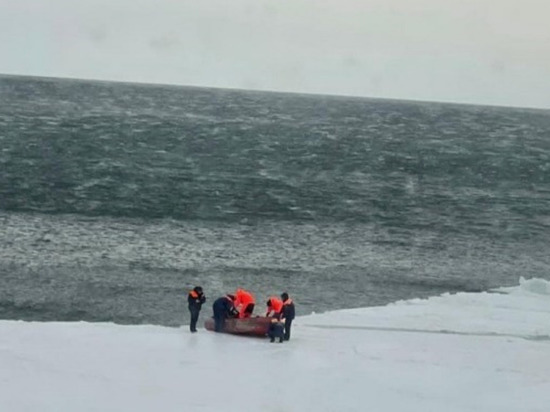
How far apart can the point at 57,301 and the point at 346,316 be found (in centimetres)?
1044

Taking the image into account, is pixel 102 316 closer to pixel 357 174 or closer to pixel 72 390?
pixel 72 390

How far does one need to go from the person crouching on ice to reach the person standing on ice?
1299 millimetres

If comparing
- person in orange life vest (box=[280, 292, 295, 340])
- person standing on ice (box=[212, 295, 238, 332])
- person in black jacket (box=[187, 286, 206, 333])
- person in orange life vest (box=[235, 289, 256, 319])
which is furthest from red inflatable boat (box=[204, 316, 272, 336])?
person in black jacket (box=[187, 286, 206, 333])

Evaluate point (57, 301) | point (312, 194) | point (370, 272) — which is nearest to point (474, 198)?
point (312, 194)

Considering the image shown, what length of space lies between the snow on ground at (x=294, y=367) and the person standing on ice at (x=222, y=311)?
1.15 ft

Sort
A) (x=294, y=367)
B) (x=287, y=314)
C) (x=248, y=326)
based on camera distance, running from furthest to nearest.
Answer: (x=248, y=326) < (x=287, y=314) < (x=294, y=367)

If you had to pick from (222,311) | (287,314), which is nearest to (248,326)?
(222,311)

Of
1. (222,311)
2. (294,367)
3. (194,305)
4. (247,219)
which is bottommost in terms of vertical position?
(294,367)

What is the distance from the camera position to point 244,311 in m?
26.9

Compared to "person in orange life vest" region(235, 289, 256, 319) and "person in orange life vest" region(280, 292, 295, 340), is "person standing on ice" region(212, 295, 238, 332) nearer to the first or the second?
"person in orange life vest" region(235, 289, 256, 319)

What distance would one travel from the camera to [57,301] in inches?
1401

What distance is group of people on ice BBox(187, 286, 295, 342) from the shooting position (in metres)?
26.0

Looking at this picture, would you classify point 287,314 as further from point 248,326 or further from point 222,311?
point 222,311

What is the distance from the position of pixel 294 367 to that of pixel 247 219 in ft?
105
